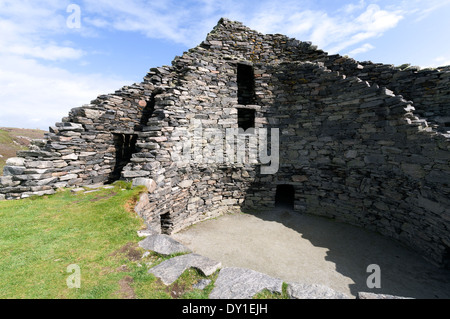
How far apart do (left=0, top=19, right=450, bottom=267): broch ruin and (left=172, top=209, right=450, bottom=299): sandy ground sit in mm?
697

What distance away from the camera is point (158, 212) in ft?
26.0

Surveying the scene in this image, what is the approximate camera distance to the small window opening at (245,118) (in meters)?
11.7

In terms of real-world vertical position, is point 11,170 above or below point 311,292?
above

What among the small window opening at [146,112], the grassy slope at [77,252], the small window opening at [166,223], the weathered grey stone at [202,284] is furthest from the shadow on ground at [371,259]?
the small window opening at [146,112]

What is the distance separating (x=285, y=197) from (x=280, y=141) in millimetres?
3668

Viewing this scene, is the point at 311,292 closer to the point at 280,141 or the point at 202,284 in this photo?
the point at 202,284

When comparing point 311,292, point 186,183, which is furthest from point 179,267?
point 186,183

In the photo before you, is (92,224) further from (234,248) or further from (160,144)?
(234,248)

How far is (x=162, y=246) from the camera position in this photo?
4.70 meters

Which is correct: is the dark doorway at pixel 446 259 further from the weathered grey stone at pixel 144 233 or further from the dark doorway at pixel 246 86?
the dark doorway at pixel 246 86

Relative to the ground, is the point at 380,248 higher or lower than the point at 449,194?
lower

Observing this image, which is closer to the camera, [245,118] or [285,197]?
[245,118]
